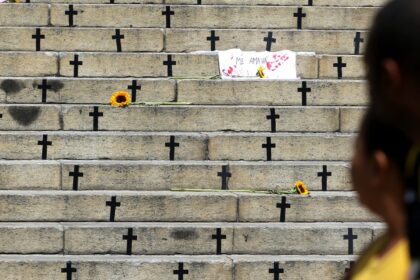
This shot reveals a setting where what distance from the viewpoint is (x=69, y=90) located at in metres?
9.02

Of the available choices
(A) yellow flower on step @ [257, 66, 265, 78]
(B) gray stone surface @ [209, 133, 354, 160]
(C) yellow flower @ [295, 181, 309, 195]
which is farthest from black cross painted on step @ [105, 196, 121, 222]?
(A) yellow flower on step @ [257, 66, 265, 78]

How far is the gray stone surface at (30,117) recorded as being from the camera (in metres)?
8.62

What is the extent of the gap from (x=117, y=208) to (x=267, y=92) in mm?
2141

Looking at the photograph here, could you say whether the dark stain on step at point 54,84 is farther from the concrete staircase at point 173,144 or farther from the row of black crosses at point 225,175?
the row of black crosses at point 225,175

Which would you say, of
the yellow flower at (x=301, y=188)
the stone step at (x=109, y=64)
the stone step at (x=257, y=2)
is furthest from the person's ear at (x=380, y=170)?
the stone step at (x=257, y=2)

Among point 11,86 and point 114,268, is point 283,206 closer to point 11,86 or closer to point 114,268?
point 114,268

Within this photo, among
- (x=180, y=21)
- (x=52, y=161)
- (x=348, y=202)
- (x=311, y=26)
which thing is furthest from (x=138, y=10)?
(x=348, y=202)

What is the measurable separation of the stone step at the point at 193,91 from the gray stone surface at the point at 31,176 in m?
1.17

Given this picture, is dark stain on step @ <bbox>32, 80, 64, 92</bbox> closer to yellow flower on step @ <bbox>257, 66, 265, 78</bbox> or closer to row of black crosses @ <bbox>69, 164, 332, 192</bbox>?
row of black crosses @ <bbox>69, 164, 332, 192</bbox>

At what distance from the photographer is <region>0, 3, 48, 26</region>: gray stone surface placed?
10.3 metres

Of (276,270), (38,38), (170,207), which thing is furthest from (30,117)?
(276,270)

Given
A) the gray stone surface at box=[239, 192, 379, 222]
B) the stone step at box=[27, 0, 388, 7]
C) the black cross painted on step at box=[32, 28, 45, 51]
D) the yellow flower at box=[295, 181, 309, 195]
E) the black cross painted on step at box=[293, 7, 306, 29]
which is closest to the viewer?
the gray stone surface at box=[239, 192, 379, 222]

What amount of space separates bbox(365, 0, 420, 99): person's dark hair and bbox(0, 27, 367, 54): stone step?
8.52 m

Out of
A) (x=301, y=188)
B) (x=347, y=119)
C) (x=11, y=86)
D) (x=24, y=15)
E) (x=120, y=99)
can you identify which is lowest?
(x=301, y=188)
